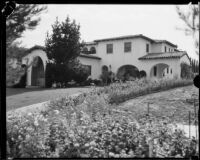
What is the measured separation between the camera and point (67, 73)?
6473mm

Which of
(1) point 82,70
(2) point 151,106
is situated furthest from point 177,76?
(1) point 82,70

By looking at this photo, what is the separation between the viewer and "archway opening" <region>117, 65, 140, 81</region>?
8124mm

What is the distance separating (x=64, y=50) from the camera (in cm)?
616

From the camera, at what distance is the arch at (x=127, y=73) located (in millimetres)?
8111

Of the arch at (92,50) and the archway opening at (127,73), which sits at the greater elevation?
the arch at (92,50)

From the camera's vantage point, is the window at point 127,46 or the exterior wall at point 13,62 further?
the window at point 127,46

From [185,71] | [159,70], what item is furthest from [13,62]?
[159,70]

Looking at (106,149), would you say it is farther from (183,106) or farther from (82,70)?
(183,106)

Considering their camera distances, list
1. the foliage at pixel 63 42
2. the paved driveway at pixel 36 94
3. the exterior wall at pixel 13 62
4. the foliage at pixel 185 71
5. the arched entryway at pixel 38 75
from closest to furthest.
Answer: the exterior wall at pixel 13 62 → the foliage at pixel 63 42 → the arched entryway at pixel 38 75 → the paved driveway at pixel 36 94 → the foliage at pixel 185 71

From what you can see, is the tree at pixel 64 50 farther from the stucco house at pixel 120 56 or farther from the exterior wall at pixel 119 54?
the exterior wall at pixel 119 54

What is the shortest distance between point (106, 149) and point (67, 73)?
3.13m

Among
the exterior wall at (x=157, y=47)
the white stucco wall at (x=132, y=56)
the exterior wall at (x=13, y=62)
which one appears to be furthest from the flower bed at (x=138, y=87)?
the exterior wall at (x=13, y=62)

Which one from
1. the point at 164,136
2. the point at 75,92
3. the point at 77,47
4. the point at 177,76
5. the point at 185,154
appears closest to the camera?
the point at 185,154

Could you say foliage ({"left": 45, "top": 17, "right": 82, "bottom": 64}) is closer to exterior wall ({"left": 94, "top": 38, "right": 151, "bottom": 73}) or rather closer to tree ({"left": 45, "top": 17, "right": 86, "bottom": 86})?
tree ({"left": 45, "top": 17, "right": 86, "bottom": 86})
